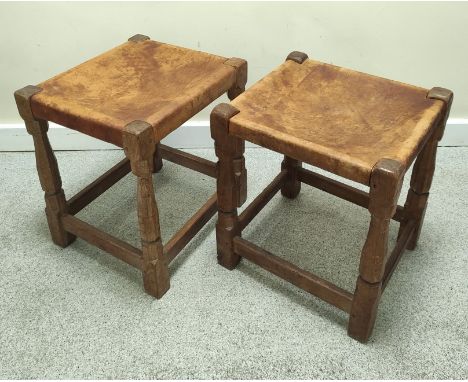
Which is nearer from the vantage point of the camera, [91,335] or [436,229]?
[91,335]

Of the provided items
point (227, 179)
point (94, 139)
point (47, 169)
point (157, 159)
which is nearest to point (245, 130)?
point (227, 179)

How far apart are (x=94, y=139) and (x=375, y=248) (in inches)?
39.2

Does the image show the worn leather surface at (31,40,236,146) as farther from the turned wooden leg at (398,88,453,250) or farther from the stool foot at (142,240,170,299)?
the turned wooden leg at (398,88,453,250)

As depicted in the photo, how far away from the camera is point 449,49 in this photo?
1388 millimetres

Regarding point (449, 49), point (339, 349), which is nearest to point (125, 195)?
point (339, 349)

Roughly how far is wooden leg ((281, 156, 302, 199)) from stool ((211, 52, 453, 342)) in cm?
18

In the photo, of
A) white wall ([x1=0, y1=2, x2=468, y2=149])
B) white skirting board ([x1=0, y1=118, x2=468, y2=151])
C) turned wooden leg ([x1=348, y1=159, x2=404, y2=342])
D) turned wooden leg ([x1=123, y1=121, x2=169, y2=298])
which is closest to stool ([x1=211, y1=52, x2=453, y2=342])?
turned wooden leg ([x1=348, y1=159, x2=404, y2=342])

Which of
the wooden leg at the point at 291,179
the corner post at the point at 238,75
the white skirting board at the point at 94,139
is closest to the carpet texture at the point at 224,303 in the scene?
the wooden leg at the point at 291,179

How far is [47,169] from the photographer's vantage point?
3.57 feet

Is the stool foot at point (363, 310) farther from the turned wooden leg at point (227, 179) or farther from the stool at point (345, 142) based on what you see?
the turned wooden leg at point (227, 179)

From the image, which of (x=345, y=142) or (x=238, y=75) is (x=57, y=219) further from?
(x=345, y=142)

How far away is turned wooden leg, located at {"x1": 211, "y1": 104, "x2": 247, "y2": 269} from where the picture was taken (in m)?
0.93

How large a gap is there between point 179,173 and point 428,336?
0.78m

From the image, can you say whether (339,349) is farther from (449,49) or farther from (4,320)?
(449,49)
